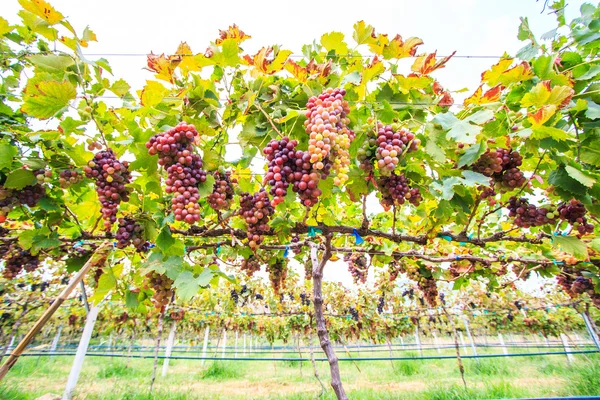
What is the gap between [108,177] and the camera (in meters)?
1.79

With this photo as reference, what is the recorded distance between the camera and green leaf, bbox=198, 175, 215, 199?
1649mm

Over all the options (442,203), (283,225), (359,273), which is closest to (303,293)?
(359,273)

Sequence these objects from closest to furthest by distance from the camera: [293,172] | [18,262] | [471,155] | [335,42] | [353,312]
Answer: [293,172] < [471,155] < [335,42] < [18,262] < [353,312]

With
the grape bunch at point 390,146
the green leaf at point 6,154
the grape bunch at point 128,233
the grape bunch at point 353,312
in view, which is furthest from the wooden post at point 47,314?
the grape bunch at point 353,312

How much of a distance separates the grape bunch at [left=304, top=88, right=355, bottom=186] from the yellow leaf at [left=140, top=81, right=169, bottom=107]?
2.83ft

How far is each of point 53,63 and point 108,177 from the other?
0.68 m

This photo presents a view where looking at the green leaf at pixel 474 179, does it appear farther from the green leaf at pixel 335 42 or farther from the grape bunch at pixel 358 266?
the grape bunch at pixel 358 266

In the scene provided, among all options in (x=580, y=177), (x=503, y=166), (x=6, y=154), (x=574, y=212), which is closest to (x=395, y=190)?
(x=503, y=166)

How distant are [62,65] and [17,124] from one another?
0.65 m

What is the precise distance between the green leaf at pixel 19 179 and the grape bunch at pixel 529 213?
329cm

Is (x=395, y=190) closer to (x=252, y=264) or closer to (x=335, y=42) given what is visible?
(x=335, y=42)

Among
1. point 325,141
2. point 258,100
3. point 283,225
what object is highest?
point 258,100

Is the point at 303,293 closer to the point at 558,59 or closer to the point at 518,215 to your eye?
the point at 518,215

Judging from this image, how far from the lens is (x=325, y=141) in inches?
50.6
